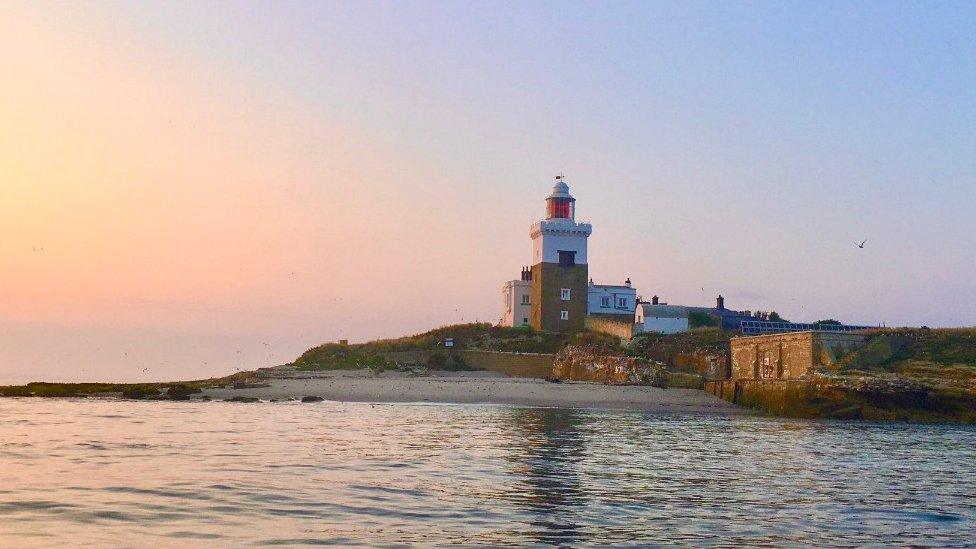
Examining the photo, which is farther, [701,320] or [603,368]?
[701,320]

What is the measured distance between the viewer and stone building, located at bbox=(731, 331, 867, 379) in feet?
137

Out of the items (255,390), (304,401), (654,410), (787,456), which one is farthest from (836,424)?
(255,390)

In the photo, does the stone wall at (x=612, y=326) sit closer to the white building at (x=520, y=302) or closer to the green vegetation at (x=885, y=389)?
the white building at (x=520, y=302)

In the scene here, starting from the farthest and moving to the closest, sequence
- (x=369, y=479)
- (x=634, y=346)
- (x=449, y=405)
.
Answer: (x=634, y=346), (x=449, y=405), (x=369, y=479)

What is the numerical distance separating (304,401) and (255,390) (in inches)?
291

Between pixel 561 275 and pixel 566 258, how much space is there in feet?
4.72

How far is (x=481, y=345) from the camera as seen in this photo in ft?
237

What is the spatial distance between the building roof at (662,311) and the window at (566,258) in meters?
6.46

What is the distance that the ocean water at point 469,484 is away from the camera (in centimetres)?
1305

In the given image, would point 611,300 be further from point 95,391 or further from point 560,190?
point 95,391

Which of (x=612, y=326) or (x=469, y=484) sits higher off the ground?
(x=612, y=326)

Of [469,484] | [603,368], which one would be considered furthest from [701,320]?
[469,484]

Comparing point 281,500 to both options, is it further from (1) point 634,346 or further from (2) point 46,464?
(1) point 634,346

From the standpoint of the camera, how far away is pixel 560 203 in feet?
251
